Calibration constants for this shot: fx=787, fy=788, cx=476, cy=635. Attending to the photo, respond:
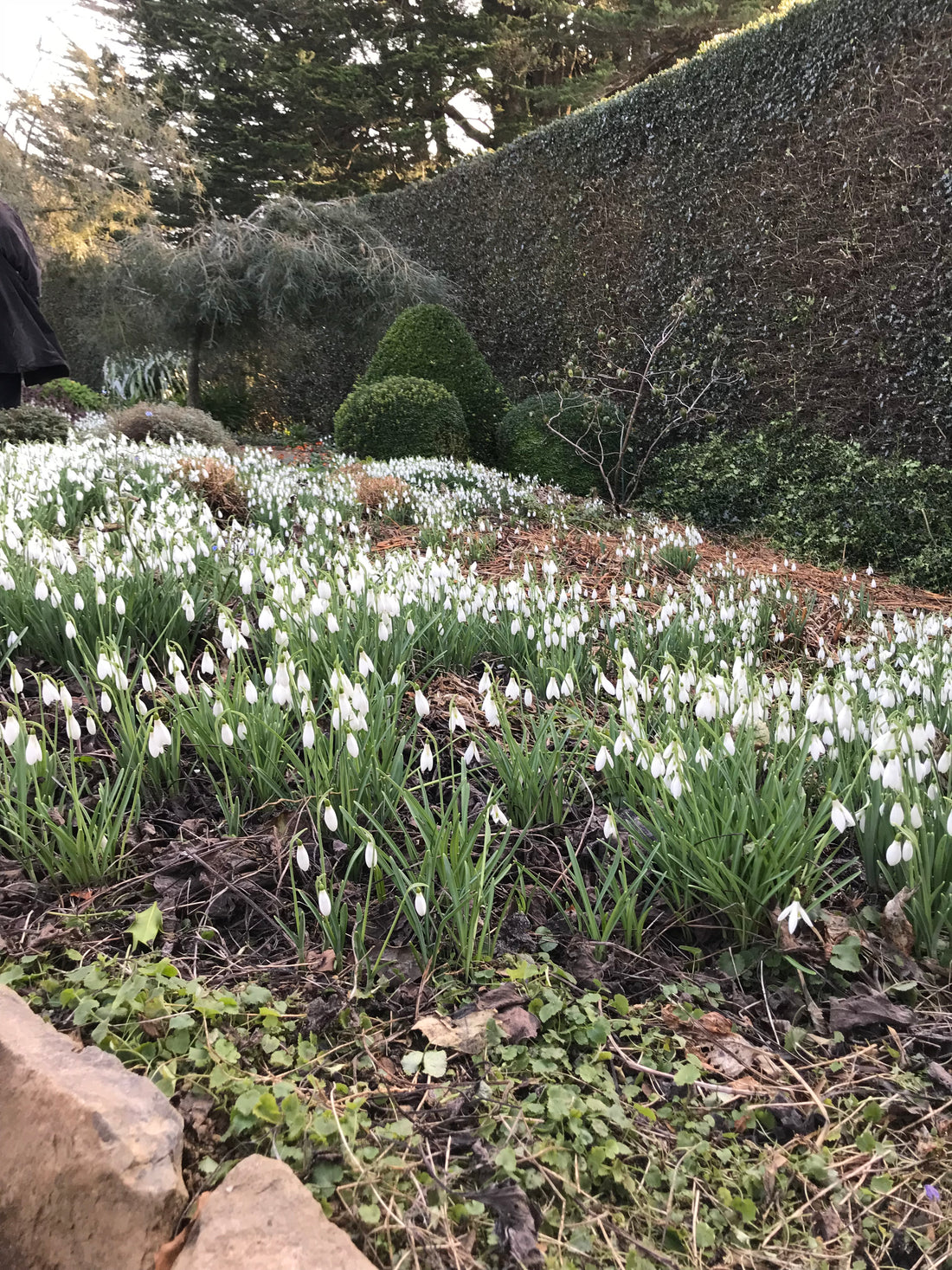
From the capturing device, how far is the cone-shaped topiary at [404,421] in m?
9.46

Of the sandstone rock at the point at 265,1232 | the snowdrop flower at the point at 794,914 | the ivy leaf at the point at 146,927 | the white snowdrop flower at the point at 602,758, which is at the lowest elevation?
the sandstone rock at the point at 265,1232

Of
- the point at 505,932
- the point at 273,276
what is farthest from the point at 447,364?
the point at 505,932

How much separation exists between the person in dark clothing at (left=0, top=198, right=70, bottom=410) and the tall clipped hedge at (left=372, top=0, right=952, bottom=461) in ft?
20.9

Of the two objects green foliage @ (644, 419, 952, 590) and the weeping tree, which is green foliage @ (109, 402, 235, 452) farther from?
green foliage @ (644, 419, 952, 590)

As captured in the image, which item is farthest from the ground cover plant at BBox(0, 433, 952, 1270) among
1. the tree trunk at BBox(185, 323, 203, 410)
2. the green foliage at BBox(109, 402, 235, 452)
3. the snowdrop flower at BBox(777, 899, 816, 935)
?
the tree trunk at BBox(185, 323, 203, 410)

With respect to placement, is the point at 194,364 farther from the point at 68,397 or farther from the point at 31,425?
the point at 31,425

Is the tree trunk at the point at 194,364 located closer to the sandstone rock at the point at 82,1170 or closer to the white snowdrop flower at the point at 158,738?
the white snowdrop flower at the point at 158,738

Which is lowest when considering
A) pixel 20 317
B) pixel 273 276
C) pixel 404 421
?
pixel 404 421

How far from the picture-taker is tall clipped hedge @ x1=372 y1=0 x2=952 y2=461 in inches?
266

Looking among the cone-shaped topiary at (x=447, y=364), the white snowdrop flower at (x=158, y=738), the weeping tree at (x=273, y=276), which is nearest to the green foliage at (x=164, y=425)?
the cone-shaped topiary at (x=447, y=364)

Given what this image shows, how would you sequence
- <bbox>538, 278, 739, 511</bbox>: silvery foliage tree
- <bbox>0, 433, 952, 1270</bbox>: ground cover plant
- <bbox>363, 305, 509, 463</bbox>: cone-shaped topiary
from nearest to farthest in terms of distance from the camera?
1. <bbox>0, 433, 952, 1270</bbox>: ground cover plant
2. <bbox>538, 278, 739, 511</bbox>: silvery foliage tree
3. <bbox>363, 305, 509, 463</bbox>: cone-shaped topiary

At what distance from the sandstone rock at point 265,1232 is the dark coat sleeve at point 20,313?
5371mm

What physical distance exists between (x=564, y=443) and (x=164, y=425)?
14.7 feet

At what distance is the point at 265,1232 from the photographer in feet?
3.67
